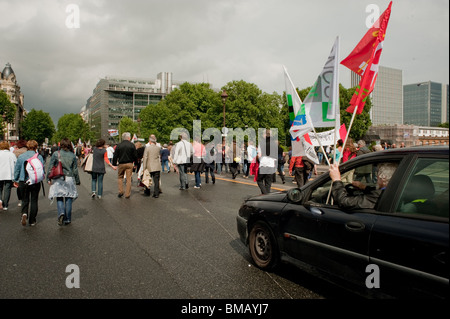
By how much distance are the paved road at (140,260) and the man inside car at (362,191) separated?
1043 millimetres

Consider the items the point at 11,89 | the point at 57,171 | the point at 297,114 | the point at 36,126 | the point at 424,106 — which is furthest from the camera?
the point at 11,89

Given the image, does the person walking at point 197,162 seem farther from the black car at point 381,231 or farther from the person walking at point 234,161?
the black car at point 381,231

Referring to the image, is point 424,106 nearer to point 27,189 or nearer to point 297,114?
point 297,114

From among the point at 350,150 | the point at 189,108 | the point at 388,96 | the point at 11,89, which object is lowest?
the point at 350,150

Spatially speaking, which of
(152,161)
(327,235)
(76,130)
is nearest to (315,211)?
(327,235)

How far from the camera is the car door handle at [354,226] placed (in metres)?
2.95

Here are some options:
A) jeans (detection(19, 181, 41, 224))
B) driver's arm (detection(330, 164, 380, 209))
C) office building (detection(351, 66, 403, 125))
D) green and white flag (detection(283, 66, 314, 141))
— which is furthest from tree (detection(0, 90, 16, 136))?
driver's arm (detection(330, 164, 380, 209))

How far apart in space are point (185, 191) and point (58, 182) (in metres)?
5.78

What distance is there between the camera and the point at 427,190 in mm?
2771

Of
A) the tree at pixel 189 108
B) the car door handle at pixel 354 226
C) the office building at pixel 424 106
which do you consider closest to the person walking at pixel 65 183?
the car door handle at pixel 354 226

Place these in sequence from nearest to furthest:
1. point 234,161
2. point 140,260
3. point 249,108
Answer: point 140,260 → point 234,161 → point 249,108

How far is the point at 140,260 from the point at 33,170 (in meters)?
3.44

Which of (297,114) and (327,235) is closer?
(327,235)

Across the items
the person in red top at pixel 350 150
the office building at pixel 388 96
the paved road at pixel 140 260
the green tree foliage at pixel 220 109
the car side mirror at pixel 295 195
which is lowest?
the paved road at pixel 140 260
